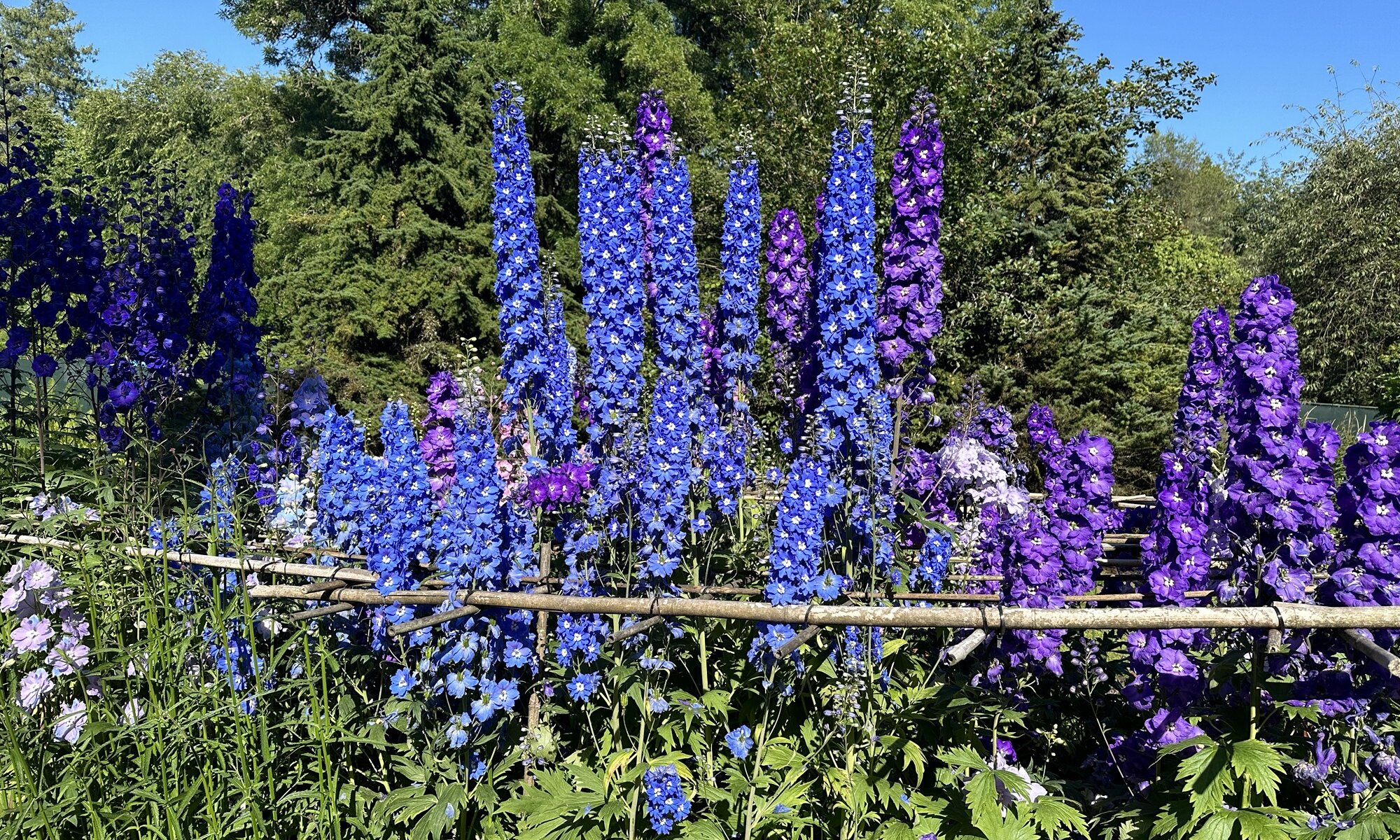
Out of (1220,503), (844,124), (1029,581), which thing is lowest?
(1029,581)

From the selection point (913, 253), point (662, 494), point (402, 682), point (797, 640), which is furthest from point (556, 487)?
point (913, 253)

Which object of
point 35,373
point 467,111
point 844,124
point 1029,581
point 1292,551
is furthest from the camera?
point 467,111

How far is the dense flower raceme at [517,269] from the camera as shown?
4.14m

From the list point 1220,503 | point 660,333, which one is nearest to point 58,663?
point 660,333

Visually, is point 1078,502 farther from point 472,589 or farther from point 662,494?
point 472,589

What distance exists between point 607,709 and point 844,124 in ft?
8.08

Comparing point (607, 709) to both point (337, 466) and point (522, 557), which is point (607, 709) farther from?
point (337, 466)

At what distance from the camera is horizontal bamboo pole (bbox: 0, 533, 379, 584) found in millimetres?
2898

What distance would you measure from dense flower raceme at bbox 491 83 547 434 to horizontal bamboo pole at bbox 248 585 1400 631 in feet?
5.50

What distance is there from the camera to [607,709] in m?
3.14

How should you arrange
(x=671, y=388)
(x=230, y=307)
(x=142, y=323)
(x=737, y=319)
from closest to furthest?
(x=671, y=388) → (x=737, y=319) → (x=142, y=323) → (x=230, y=307)

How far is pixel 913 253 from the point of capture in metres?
3.67

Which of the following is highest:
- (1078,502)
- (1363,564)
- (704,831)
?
(1078,502)

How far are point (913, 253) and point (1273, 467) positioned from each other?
1.64 meters
